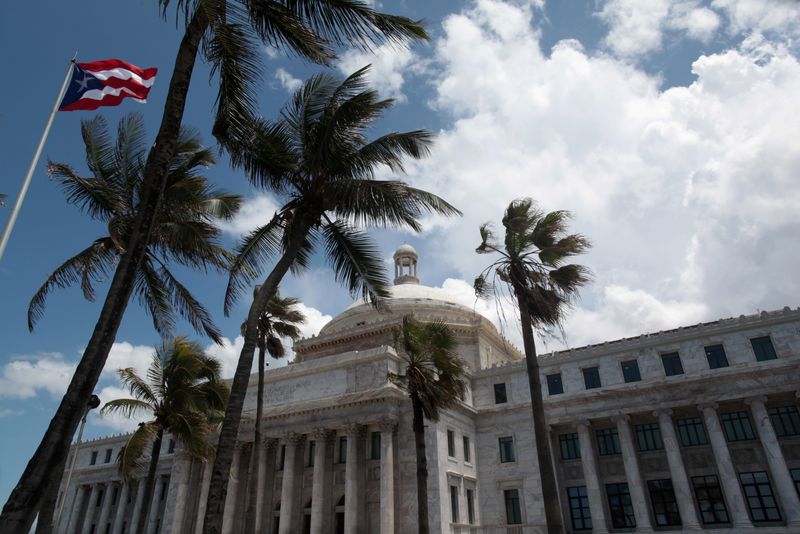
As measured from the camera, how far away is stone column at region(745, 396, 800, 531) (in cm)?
2942

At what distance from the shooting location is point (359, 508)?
3428 centimetres

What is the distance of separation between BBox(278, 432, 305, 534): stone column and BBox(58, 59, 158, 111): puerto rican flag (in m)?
28.3

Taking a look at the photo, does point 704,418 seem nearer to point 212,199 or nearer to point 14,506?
point 212,199

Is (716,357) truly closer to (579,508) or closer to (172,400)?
(579,508)

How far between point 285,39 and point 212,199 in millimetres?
8687

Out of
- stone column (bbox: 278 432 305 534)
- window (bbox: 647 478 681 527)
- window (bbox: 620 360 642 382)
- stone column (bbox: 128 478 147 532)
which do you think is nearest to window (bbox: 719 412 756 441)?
window (bbox: 647 478 681 527)

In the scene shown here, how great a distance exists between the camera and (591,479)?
3516 cm

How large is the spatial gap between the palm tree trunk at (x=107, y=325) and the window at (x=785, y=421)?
3699 centimetres

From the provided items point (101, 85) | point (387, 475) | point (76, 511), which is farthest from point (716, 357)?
point (76, 511)

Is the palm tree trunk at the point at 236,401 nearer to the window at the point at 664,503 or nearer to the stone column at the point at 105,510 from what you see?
the window at the point at 664,503

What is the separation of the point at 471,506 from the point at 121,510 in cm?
3657

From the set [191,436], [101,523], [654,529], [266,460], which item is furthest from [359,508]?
[101,523]

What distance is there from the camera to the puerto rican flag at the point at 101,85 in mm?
15000

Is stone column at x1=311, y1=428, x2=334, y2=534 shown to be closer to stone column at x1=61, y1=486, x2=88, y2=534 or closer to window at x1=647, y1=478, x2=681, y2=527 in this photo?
window at x1=647, y1=478, x2=681, y2=527
